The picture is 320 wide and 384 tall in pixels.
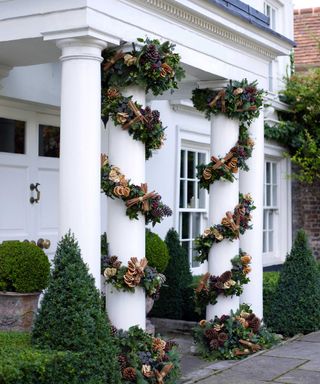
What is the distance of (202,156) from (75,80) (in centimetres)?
606

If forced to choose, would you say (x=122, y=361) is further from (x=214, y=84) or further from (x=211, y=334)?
(x=214, y=84)

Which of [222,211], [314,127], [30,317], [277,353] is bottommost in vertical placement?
[277,353]

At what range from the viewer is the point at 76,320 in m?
5.55

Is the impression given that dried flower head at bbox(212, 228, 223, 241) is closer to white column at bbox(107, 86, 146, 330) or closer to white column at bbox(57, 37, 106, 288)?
white column at bbox(107, 86, 146, 330)

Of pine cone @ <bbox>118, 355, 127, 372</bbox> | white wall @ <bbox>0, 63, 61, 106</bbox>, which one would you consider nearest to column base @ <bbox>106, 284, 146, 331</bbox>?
pine cone @ <bbox>118, 355, 127, 372</bbox>

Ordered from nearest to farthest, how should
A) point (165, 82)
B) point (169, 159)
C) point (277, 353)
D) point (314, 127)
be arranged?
point (165, 82), point (277, 353), point (169, 159), point (314, 127)

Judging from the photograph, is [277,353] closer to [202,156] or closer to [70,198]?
[70,198]

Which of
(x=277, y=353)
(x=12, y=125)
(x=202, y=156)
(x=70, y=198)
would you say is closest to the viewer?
(x=70, y=198)

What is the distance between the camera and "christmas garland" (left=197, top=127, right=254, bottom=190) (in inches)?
316

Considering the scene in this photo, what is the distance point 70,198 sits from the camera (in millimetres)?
6109

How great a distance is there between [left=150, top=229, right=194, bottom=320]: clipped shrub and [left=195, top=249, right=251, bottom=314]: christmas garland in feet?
4.85

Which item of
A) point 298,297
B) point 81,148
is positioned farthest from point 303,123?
point 81,148

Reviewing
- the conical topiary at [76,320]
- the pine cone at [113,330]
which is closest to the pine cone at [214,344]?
the pine cone at [113,330]

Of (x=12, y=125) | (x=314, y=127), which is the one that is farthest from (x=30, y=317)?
(x=314, y=127)
